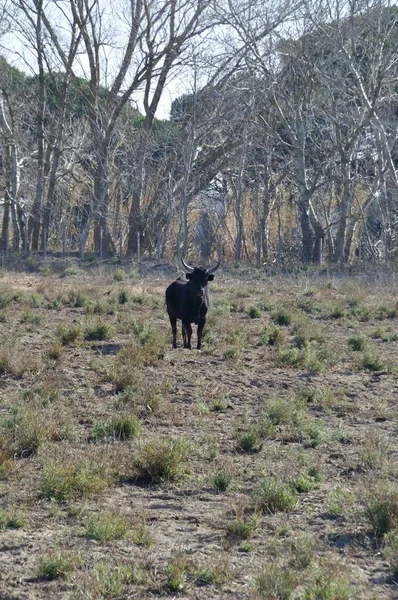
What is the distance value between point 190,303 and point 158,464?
26.2 feet

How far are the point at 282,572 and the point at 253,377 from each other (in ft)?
24.6

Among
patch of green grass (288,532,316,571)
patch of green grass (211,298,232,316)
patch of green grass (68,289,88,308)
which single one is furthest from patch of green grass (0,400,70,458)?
patch of green grass (68,289,88,308)

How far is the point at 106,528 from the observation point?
6551 millimetres

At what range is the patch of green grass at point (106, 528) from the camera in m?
6.52

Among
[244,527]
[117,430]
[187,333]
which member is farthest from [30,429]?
[187,333]

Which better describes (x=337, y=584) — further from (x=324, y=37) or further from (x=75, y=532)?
(x=324, y=37)

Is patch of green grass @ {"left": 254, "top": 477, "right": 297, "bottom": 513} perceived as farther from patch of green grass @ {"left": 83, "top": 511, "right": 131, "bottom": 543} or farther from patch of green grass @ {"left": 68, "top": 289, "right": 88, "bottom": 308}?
patch of green grass @ {"left": 68, "top": 289, "right": 88, "bottom": 308}

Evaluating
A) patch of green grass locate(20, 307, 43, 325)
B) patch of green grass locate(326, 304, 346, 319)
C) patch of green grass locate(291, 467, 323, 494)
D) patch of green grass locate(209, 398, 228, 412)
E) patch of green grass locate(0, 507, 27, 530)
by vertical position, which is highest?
patch of green grass locate(326, 304, 346, 319)

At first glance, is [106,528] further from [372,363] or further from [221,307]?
[221,307]

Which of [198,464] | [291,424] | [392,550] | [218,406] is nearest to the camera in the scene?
[392,550]

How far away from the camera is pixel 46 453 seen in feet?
28.5

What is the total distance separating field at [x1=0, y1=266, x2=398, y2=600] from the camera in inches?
234

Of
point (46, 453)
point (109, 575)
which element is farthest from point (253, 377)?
point (109, 575)

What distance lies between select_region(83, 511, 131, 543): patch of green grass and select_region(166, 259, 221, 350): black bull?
8958 millimetres
